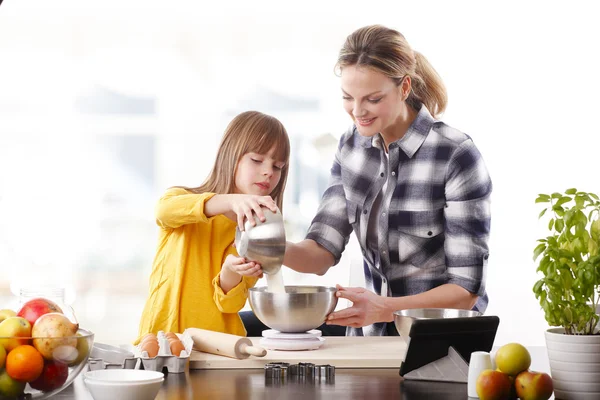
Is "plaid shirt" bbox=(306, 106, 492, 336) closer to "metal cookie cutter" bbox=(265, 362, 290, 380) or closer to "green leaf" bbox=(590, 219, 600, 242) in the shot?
"metal cookie cutter" bbox=(265, 362, 290, 380)

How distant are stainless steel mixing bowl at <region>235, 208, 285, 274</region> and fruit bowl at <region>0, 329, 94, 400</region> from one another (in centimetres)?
66

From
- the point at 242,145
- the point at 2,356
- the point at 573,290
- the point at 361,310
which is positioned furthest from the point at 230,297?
the point at 573,290

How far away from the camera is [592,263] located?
4.48 ft

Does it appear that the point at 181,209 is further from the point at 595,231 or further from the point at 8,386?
the point at 595,231

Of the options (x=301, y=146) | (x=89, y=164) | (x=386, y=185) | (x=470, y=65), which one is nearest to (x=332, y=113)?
(x=301, y=146)

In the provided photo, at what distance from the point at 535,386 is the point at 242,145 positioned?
1396 mm

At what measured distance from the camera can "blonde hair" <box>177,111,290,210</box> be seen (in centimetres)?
257

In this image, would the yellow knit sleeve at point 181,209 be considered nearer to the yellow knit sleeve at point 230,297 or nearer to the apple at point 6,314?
the yellow knit sleeve at point 230,297

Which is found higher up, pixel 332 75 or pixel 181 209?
pixel 332 75

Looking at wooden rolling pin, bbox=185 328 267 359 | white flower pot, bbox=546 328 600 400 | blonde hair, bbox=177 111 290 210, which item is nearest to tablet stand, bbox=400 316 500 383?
white flower pot, bbox=546 328 600 400

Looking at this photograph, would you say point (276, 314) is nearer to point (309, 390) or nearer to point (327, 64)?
point (309, 390)

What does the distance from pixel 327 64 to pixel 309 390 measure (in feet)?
13.8

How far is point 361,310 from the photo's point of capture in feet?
7.31

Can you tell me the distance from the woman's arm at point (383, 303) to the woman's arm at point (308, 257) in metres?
0.44
